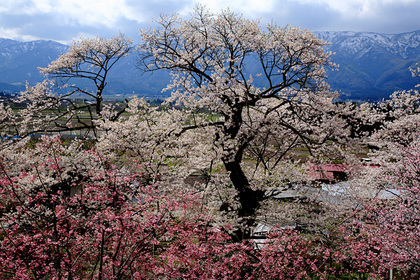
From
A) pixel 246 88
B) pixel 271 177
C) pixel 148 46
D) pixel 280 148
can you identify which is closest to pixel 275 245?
pixel 271 177

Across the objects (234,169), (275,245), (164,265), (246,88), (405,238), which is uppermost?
(246,88)

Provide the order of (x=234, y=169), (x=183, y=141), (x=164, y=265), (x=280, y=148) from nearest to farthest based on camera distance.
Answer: (x=164, y=265) → (x=183, y=141) → (x=234, y=169) → (x=280, y=148)

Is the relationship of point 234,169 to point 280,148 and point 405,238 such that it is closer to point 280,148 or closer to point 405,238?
point 280,148

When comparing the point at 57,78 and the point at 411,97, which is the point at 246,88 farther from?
the point at 411,97

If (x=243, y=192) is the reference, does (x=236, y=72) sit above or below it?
above

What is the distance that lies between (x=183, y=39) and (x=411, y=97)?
66.4 feet

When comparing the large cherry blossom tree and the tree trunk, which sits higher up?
the large cherry blossom tree

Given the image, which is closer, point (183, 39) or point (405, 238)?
point (405, 238)

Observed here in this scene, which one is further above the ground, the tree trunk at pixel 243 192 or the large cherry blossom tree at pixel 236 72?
the large cherry blossom tree at pixel 236 72

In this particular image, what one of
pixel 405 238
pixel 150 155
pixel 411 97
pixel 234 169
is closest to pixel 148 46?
pixel 150 155

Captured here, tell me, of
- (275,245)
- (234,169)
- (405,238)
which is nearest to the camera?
(275,245)

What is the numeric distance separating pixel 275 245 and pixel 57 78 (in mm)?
14786

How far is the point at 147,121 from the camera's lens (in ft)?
31.1

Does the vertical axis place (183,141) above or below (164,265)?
above
